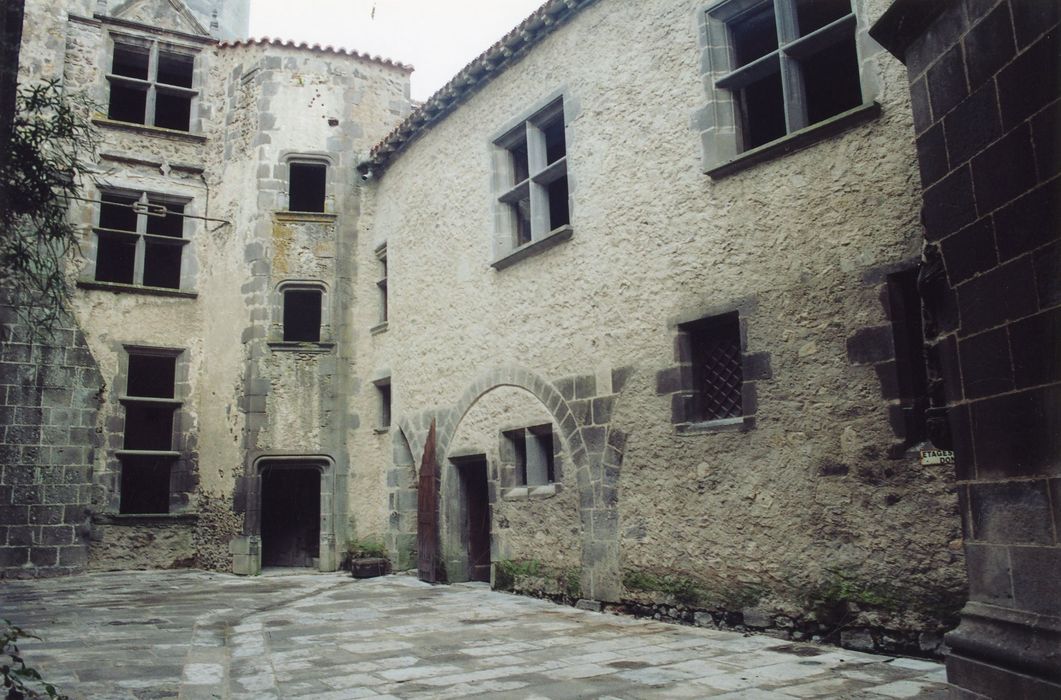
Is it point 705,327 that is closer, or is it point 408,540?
point 705,327

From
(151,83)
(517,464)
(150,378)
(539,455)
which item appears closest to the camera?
(539,455)

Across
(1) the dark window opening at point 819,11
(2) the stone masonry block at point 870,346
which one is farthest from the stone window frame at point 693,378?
(1) the dark window opening at point 819,11

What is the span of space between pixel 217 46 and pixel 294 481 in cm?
709

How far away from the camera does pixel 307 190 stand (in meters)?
13.4

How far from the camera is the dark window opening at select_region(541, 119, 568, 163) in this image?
28.9ft

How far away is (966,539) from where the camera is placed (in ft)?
10.6

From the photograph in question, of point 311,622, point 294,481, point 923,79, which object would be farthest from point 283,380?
point 923,79

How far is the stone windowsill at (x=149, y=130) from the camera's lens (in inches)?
474

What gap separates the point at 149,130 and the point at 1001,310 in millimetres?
12388

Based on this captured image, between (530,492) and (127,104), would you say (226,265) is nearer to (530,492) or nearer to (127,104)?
(127,104)

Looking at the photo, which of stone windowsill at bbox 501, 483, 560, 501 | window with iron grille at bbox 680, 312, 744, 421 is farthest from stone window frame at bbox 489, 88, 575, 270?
stone windowsill at bbox 501, 483, 560, 501

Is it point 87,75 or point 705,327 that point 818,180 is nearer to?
point 705,327

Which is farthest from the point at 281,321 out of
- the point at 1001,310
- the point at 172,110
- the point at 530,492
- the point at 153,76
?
the point at 1001,310

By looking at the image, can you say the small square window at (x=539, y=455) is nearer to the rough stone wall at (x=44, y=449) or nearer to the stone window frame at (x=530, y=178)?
the stone window frame at (x=530, y=178)
